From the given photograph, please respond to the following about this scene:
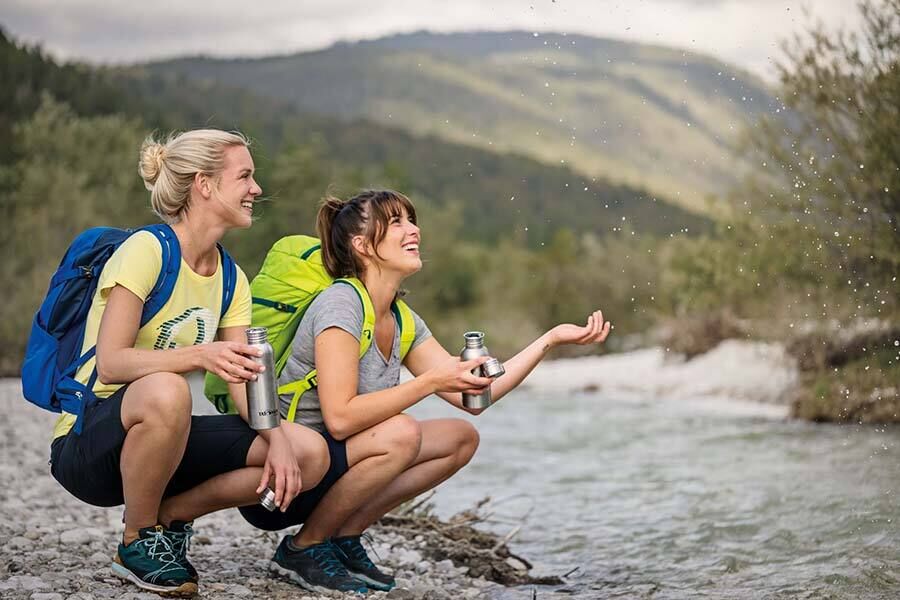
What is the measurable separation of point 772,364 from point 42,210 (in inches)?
545

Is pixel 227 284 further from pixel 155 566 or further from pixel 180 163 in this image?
pixel 155 566

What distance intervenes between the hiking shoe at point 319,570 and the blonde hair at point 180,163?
4.06ft

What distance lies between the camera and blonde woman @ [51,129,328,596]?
3.47 meters

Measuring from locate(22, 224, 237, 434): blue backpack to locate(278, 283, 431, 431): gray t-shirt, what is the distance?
1.64ft

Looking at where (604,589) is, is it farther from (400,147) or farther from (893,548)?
(400,147)

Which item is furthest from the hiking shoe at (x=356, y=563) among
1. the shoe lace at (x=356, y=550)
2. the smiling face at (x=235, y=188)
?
the smiling face at (x=235, y=188)

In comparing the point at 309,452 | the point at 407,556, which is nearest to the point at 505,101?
the point at 407,556

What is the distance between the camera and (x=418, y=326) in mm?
4402

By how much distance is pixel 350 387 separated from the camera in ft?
12.5

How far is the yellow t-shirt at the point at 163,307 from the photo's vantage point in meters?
3.51

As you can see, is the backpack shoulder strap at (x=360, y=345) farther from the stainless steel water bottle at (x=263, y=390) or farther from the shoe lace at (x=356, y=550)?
the shoe lace at (x=356, y=550)

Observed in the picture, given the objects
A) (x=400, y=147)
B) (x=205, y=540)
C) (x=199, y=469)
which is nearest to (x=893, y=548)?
(x=205, y=540)

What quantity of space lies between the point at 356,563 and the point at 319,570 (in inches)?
8.4

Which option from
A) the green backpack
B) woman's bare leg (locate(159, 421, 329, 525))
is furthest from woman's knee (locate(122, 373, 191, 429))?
the green backpack
